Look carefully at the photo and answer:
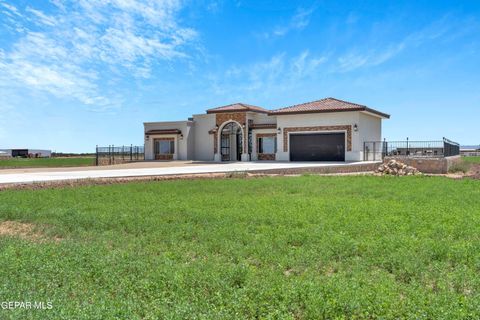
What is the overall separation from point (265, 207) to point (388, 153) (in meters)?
23.4

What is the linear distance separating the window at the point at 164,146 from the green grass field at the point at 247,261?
30.5m

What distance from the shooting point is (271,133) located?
116ft

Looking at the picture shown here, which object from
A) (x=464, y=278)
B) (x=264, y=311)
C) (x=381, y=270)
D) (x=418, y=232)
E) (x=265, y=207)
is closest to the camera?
(x=264, y=311)

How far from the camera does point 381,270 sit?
16.8ft

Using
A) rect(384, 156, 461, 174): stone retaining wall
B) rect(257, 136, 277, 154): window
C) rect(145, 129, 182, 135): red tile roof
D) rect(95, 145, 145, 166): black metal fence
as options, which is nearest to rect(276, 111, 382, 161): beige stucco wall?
rect(257, 136, 277, 154): window

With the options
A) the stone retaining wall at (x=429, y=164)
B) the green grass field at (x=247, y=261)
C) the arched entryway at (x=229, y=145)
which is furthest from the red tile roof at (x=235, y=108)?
the green grass field at (x=247, y=261)

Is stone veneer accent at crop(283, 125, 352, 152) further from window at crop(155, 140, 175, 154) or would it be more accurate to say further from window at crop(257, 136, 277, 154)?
window at crop(155, 140, 175, 154)

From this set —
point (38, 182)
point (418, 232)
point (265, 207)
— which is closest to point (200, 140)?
point (38, 182)

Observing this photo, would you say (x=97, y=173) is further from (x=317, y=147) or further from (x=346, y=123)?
(x=346, y=123)

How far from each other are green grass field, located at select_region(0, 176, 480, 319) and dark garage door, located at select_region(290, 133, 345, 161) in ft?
73.4

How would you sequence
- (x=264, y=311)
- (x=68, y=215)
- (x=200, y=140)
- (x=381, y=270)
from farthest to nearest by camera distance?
(x=200, y=140)
(x=68, y=215)
(x=381, y=270)
(x=264, y=311)

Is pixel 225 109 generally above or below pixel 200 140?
above

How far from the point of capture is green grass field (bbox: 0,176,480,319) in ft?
13.3

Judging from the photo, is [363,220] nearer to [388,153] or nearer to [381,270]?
[381,270]
